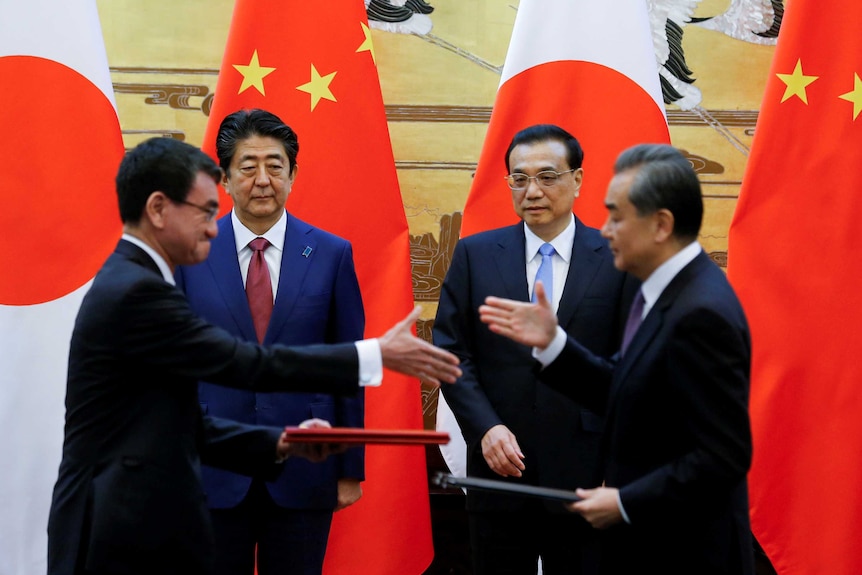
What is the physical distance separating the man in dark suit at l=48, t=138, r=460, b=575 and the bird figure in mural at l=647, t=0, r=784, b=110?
2322 millimetres

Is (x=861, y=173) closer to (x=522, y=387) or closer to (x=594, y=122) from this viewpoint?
(x=594, y=122)

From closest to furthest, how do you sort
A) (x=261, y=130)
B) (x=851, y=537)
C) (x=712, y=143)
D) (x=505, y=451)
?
(x=505, y=451) → (x=261, y=130) → (x=851, y=537) → (x=712, y=143)

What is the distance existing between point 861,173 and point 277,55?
2.04 m

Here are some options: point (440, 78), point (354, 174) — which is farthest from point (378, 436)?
point (440, 78)

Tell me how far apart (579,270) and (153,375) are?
1302 mm

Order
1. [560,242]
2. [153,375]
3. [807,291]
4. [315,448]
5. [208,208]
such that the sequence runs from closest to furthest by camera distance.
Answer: [153,375]
[208,208]
[315,448]
[560,242]
[807,291]

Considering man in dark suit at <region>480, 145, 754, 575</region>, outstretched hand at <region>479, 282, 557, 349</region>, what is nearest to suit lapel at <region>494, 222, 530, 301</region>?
outstretched hand at <region>479, 282, 557, 349</region>

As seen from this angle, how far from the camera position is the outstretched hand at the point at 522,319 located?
2.15m

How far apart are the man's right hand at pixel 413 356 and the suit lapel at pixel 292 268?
2.48 feet

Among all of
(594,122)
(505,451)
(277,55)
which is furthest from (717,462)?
(277,55)

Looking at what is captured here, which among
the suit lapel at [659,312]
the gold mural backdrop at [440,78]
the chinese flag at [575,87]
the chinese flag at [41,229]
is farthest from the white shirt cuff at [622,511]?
the gold mural backdrop at [440,78]

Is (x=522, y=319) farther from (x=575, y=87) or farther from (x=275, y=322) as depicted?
(x=575, y=87)

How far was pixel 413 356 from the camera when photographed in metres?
2.12

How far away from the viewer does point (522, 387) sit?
283cm
